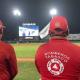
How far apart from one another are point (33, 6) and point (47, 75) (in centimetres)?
3996

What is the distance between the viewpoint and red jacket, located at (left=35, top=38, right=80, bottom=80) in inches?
195

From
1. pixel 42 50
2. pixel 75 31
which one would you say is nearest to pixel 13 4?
pixel 75 31

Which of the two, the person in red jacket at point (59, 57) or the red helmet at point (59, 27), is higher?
the red helmet at point (59, 27)

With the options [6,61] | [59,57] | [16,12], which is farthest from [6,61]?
[16,12]

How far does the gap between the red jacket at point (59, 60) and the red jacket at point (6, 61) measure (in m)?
0.55

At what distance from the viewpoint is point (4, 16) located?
4503 centimetres

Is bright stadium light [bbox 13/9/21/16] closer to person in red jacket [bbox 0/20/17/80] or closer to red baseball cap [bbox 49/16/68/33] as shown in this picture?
person in red jacket [bbox 0/20/17/80]

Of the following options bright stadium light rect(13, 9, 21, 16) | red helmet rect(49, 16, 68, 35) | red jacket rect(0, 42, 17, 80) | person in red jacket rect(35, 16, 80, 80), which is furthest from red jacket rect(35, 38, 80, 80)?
bright stadium light rect(13, 9, 21, 16)

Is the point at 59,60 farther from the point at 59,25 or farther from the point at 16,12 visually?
the point at 16,12

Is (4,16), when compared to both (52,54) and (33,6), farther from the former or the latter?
(52,54)

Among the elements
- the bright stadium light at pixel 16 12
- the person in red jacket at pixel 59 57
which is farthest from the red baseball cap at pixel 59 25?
the bright stadium light at pixel 16 12

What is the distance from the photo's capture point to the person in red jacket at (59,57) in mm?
4965

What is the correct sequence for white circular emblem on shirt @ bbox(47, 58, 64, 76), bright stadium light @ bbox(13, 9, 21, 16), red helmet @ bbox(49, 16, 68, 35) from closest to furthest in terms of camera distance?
white circular emblem on shirt @ bbox(47, 58, 64, 76) < red helmet @ bbox(49, 16, 68, 35) < bright stadium light @ bbox(13, 9, 21, 16)

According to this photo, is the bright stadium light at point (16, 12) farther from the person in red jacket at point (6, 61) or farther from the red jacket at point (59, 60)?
the red jacket at point (59, 60)
